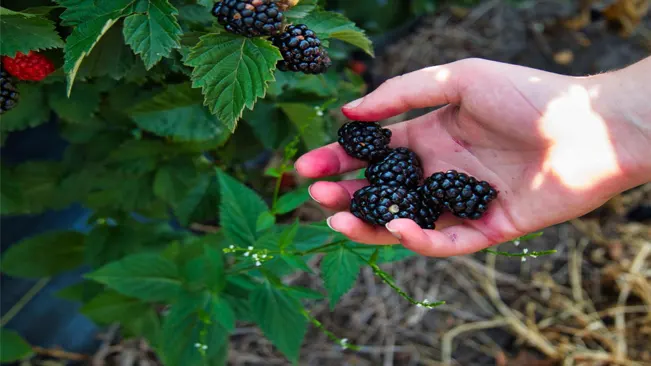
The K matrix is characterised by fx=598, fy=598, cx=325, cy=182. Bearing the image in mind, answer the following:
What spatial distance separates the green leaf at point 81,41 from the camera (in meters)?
1.00

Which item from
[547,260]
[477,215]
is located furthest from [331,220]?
[547,260]

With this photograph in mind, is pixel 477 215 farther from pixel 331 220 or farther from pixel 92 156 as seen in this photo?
pixel 92 156

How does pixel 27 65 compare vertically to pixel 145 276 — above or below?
above

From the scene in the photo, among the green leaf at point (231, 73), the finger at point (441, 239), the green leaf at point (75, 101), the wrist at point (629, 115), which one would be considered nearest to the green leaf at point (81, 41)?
the green leaf at point (231, 73)

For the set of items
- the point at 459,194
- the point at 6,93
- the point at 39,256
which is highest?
the point at 6,93

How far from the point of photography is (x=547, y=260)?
9.18 ft

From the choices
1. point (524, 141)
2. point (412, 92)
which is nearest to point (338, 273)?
point (412, 92)

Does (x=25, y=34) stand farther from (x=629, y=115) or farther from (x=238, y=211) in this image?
(x=629, y=115)

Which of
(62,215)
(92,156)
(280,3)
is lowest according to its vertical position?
(62,215)

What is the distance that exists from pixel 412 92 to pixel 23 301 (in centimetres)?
171

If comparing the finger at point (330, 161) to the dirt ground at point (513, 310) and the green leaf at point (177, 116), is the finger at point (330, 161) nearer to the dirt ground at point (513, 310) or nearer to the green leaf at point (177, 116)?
the green leaf at point (177, 116)

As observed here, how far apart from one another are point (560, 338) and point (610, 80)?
4.62ft

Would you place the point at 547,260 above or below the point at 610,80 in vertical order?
below

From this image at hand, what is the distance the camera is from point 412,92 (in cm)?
139
